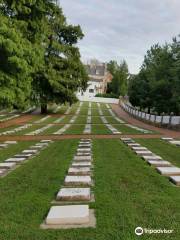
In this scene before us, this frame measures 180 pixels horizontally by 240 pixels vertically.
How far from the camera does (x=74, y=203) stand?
608 centimetres

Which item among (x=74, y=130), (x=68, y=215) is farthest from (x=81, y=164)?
(x=74, y=130)

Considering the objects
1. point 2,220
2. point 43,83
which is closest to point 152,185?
point 2,220

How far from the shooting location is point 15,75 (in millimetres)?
19922

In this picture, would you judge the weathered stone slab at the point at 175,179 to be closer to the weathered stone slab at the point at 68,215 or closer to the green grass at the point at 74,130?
the weathered stone slab at the point at 68,215

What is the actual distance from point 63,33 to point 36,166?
43.4 metres

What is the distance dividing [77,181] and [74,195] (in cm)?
122

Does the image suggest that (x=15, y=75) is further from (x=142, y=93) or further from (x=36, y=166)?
(x=142, y=93)

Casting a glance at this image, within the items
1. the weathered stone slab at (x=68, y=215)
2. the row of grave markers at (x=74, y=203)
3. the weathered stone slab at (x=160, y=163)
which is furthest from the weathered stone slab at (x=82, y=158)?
the weathered stone slab at (x=68, y=215)

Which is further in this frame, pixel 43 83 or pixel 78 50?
pixel 78 50

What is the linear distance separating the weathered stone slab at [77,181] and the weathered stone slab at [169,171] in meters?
1.83

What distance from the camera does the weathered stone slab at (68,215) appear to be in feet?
16.7

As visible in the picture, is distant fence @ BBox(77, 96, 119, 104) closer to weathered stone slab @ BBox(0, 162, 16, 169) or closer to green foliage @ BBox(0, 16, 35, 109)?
green foliage @ BBox(0, 16, 35, 109)
